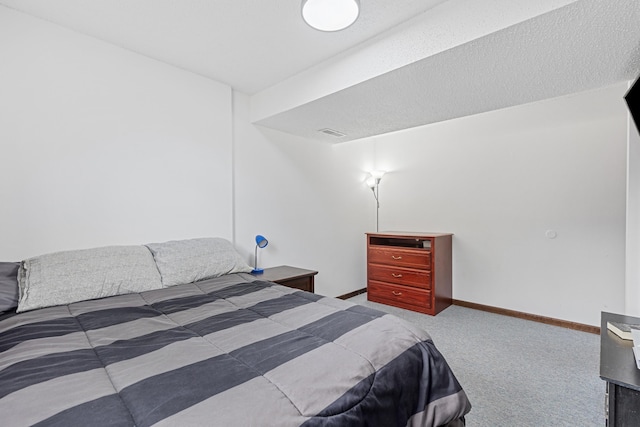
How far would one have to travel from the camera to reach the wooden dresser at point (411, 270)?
335cm

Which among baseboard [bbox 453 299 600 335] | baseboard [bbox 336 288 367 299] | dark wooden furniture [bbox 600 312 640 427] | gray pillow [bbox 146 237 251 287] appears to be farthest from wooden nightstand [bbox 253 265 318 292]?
baseboard [bbox 453 299 600 335]

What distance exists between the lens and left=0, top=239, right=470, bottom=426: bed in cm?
76

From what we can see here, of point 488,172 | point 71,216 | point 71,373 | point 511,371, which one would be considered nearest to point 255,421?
point 71,373

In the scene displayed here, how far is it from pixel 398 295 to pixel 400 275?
0.26 m

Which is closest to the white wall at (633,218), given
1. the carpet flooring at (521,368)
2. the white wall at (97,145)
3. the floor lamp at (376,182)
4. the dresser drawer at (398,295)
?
the carpet flooring at (521,368)

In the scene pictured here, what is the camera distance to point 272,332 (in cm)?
124

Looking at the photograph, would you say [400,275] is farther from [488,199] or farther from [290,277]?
[290,277]

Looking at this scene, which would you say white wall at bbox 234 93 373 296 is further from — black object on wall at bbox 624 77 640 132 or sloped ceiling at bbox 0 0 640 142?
black object on wall at bbox 624 77 640 132

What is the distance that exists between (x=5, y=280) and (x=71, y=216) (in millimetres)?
534

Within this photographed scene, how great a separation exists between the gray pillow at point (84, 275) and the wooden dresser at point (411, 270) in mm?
2636

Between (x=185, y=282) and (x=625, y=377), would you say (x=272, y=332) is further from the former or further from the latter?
(x=625, y=377)

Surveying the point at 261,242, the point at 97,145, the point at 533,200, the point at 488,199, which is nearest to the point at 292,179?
the point at 261,242

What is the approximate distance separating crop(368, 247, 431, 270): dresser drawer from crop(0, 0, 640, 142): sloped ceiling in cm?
161

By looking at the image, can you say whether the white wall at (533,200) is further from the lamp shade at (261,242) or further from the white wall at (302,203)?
the lamp shade at (261,242)
